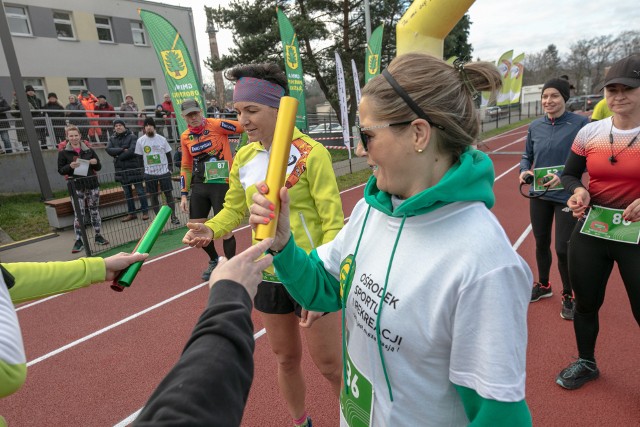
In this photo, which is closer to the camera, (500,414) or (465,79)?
(500,414)

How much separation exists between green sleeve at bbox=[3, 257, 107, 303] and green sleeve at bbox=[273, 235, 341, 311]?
107 centimetres

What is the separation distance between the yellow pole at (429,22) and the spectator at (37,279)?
3481 mm

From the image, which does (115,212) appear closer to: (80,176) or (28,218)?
(80,176)

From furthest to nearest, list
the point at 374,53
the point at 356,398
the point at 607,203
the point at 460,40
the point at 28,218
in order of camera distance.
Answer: the point at 460,40, the point at 374,53, the point at 28,218, the point at 607,203, the point at 356,398

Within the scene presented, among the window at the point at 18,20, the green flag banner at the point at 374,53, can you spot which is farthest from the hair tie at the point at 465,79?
the window at the point at 18,20

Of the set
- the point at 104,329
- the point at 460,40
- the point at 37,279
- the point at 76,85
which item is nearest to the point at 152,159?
the point at 104,329

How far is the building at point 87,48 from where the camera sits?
796 inches

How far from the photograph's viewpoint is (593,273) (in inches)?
111

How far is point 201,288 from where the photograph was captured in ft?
18.4

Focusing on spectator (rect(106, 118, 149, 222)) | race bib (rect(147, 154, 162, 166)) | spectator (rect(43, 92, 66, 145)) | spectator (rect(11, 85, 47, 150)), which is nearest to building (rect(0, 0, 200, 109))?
spectator (rect(43, 92, 66, 145))

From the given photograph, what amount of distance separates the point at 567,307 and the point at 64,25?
26.4 m

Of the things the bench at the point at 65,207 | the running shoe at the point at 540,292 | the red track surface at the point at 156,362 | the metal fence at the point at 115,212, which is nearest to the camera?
the red track surface at the point at 156,362

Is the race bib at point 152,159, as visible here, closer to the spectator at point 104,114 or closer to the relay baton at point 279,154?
the spectator at point 104,114

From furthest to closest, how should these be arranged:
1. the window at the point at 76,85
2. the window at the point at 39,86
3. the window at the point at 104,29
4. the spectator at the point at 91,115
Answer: the window at the point at 104,29 → the window at the point at 76,85 → the window at the point at 39,86 → the spectator at the point at 91,115
